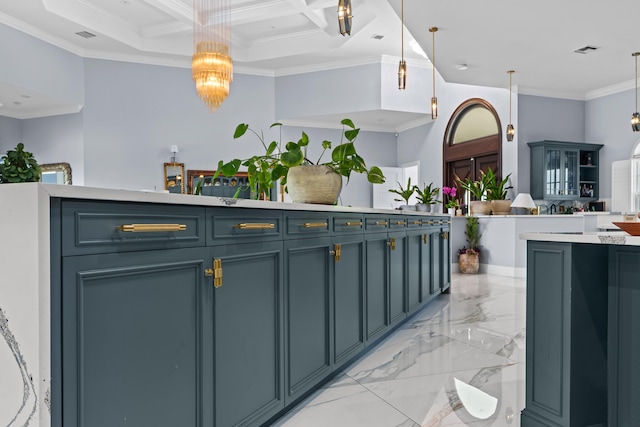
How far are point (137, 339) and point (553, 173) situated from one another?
813cm

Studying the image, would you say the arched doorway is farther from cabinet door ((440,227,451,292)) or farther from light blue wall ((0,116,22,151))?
light blue wall ((0,116,22,151))

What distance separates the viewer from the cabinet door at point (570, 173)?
795cm

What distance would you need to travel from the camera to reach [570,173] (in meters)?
8.02

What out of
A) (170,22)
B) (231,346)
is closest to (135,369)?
(231,346)

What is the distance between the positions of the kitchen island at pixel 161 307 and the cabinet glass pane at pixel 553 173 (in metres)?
6.74

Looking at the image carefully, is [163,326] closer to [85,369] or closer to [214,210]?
[85,369]

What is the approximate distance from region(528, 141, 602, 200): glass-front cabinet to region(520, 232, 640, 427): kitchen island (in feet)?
21.9

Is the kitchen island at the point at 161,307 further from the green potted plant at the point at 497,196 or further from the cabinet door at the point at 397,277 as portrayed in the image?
the green potted plant at the point at 497,196

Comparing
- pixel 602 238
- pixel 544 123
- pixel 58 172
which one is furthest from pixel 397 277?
pixel 58 172

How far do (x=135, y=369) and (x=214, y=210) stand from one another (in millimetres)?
504

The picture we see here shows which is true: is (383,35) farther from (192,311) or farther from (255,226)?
(192,311)

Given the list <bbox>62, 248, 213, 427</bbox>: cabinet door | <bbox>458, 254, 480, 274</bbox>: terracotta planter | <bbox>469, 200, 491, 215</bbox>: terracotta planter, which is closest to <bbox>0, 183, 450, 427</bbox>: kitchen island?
<bbox>62, 248, 213, 427</bbox>: cabinet door

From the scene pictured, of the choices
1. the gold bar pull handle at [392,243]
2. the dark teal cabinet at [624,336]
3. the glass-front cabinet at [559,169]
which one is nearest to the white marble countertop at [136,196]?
the dark teal cabinet at [624,336]

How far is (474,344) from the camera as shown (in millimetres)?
3158
